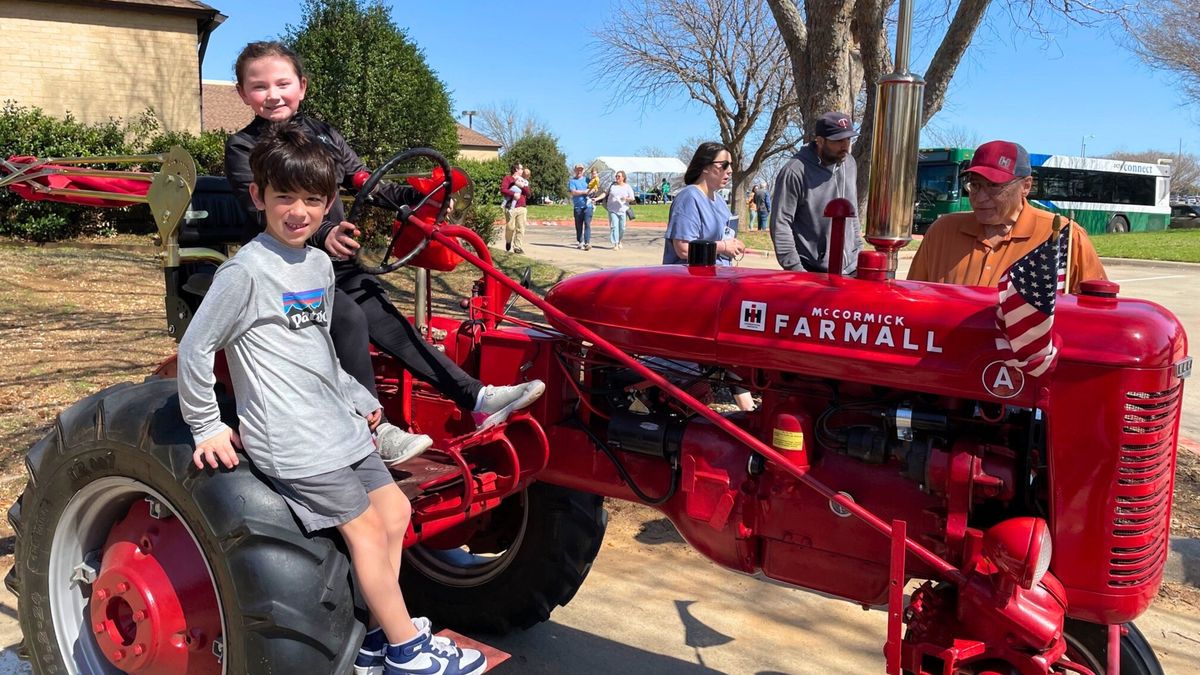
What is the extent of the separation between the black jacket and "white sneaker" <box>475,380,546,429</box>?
64 cm

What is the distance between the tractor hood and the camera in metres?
2.03

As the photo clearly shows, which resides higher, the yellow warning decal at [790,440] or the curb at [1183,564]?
the yellow warning decal at [790,440]

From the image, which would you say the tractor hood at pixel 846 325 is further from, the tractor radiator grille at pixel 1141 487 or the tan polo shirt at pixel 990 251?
the tan polo shirt at pixel 990 251

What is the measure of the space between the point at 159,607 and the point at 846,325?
1.84 m

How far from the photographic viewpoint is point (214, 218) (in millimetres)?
3387

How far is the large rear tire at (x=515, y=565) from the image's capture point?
3068 millimetres

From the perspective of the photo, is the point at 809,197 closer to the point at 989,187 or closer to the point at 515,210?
the point at 989,187

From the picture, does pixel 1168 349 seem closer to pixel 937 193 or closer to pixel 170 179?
pixel 170 179

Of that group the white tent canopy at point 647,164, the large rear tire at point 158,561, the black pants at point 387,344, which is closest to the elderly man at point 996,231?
the black pants at point 387,344

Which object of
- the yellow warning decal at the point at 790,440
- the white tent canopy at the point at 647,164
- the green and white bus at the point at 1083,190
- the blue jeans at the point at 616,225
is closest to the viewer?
the yellow warning decal at the point at 790,440

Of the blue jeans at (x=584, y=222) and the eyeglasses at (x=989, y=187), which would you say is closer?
the eyeglasses at (x=989, y=187)

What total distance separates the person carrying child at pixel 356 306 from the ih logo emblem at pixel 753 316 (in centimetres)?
62

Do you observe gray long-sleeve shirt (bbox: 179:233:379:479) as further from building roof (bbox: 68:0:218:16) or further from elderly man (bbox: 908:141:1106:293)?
building roof (bbox: 68:0:218:16)

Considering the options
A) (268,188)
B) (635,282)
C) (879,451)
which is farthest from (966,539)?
(268,188)
